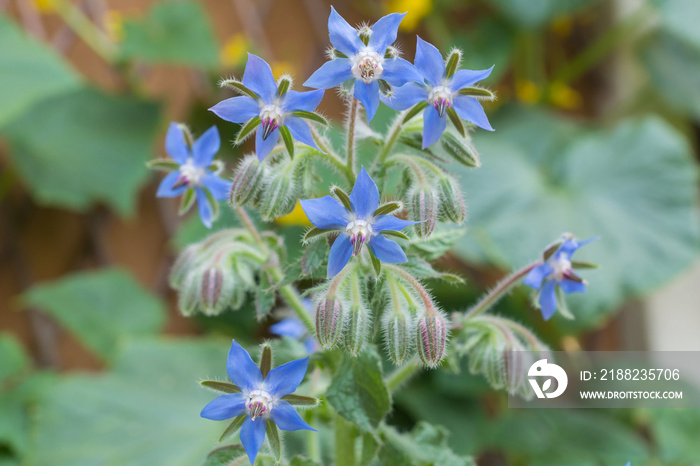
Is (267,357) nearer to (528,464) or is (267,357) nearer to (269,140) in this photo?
(269,140)

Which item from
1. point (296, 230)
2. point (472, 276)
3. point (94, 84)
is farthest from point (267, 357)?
point (472, 276)

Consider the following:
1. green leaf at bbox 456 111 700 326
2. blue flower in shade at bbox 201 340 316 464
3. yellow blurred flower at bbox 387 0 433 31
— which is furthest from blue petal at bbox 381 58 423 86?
yellow blurred flower at bbox 387 0 433 31

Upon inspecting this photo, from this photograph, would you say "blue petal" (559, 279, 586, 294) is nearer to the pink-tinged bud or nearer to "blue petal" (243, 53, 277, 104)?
the pink-tinged bud

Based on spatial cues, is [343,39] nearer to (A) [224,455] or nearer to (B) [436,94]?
(B) [436,94]

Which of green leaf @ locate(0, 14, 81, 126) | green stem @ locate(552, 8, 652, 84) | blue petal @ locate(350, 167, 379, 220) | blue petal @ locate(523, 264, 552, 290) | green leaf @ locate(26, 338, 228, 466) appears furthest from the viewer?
green stem @ locate(552, 8, 652, 84)

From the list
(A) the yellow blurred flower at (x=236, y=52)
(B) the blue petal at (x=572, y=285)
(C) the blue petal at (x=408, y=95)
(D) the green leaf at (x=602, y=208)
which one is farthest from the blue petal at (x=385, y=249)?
(A) the yellow blurred flower at (x=236, y=52)

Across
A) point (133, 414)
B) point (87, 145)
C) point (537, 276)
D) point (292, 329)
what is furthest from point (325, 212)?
point (87, 145)
